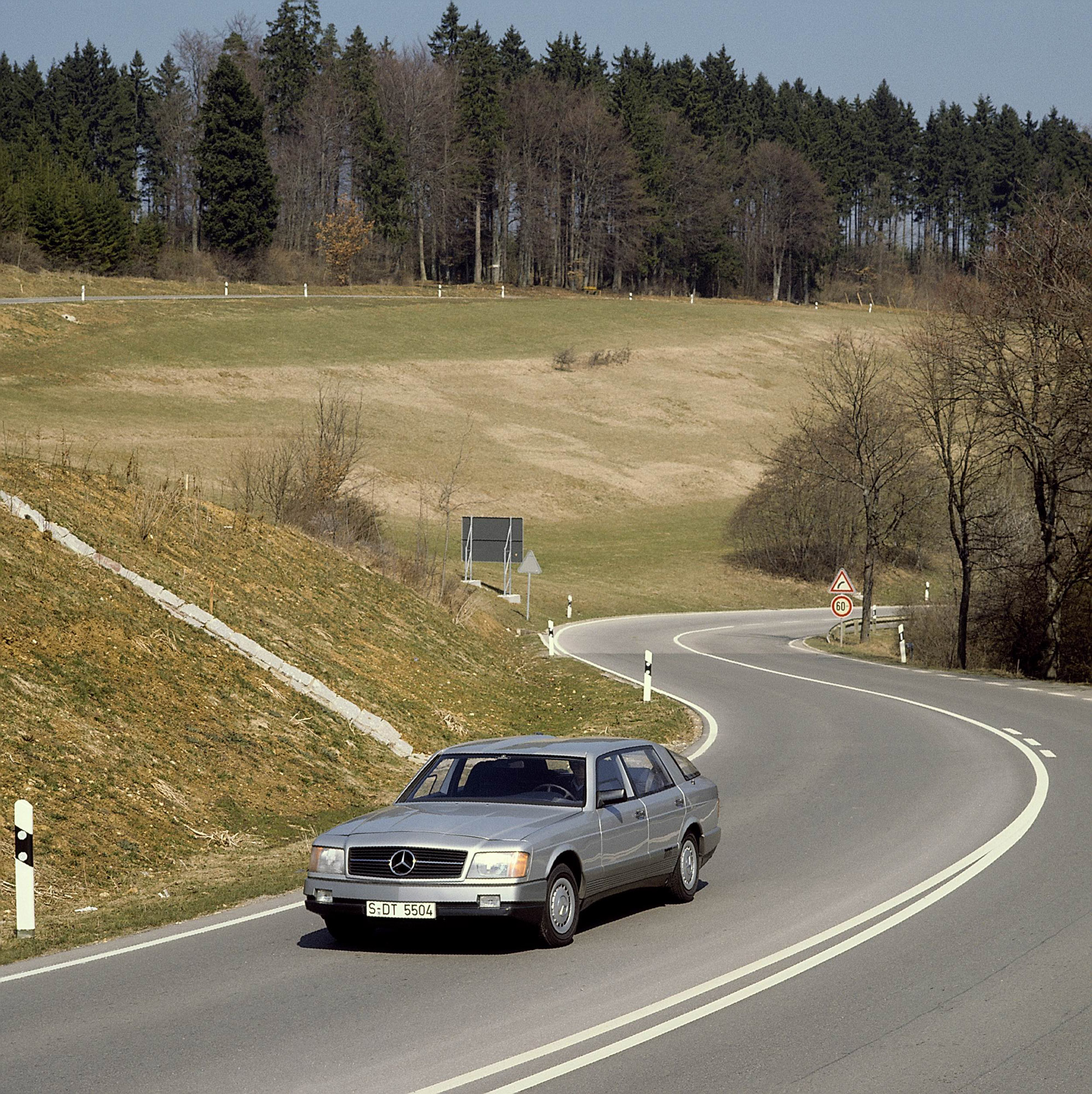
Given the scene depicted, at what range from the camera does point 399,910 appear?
28.6ft

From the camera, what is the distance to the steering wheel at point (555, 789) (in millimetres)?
9852

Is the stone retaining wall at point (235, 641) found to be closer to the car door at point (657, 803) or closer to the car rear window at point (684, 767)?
the car rear window at point (684, 767)

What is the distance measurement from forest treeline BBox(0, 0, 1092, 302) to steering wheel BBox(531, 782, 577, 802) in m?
99.3

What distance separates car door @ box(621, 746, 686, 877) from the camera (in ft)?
33.7

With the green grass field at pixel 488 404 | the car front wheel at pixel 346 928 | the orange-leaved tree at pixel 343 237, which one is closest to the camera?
the car front wheel at pixel 346 928

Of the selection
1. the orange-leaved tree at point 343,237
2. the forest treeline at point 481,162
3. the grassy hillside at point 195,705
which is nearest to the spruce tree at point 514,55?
the forest treeline at point 481,162

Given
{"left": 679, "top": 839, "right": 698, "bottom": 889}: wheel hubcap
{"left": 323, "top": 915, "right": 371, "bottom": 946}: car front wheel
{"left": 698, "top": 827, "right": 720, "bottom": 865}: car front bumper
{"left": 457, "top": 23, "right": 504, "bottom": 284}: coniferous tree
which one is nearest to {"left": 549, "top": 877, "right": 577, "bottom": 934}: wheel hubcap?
{"left": 323, "top": 915, "right": 371, "bottom": 946}: car front wheel

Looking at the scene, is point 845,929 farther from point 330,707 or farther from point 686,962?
point 330,707

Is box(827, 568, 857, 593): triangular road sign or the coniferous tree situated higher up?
the coniferous tree

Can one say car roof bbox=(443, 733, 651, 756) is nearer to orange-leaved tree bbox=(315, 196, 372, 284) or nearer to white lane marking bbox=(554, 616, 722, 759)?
white lane marking bbox=(554, 616, 722, 759)

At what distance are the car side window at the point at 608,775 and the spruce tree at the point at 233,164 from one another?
102m

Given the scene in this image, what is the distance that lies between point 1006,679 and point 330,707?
19805 millimetres

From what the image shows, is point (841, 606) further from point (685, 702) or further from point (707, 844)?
point (707, 844)

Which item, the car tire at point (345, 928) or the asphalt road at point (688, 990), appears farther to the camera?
the car tire at point (345, 928)
